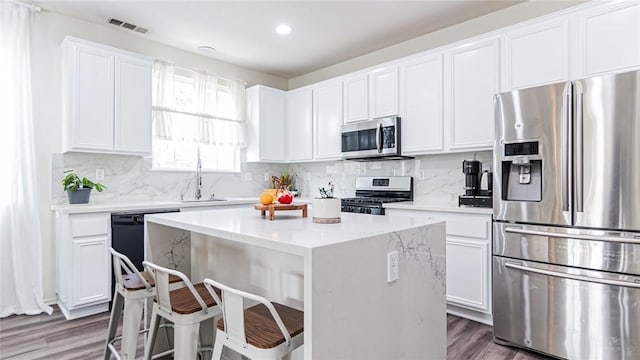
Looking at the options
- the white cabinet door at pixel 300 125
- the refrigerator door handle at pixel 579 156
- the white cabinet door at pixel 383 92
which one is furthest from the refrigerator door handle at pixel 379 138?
the refrigerator door handle at pixel 579 156

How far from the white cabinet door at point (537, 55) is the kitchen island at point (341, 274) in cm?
174

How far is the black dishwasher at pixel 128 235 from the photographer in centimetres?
309

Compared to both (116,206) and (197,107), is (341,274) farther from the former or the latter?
(197,107)

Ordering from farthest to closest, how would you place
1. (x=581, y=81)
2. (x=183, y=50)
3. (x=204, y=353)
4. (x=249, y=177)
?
(x=249, y=177)
(x=183, y=50)
(x=581, y=81)
(x=204, y=353)

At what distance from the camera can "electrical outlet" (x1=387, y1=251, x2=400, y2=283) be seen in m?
1.39

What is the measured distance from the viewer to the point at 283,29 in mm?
3621

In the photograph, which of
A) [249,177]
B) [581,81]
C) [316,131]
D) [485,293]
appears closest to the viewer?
[581,81]

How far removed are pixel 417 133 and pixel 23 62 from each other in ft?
11.9

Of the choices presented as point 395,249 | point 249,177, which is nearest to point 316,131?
point 249,177

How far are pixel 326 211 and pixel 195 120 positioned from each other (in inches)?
124

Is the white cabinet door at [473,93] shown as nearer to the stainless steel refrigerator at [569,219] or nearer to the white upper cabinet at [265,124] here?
the stainless steel refrigerator at [569,219]

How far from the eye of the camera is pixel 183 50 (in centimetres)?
418

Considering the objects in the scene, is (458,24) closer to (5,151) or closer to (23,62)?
(23,62)

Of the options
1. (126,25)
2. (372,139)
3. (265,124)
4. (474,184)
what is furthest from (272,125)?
(474,184)
